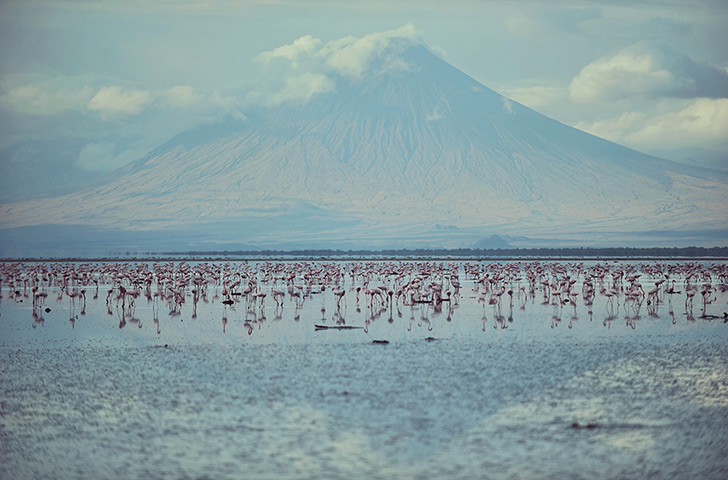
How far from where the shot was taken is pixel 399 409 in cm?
1295

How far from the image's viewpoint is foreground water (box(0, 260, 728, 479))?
35.0ft

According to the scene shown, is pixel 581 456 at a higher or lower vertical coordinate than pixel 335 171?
lower

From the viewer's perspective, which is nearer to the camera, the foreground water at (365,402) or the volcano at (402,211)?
the foreground water at (365,402)

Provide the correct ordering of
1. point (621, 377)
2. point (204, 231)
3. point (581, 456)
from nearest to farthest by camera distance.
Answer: point (581, 456) → point (621, 377) → point (204, 231)

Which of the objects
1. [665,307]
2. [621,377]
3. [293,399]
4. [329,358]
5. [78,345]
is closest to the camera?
[293,399]

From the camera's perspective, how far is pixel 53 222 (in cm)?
19762

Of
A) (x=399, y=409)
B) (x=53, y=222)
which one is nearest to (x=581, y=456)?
(x=399, y=409)

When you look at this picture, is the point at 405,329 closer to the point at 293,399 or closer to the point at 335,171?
the point at 293,399

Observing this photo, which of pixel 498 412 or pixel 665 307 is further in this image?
pixel 665 307

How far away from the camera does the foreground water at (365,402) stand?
420 inches

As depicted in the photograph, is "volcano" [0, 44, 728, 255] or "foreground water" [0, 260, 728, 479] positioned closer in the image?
"foreground water" [0, 260, 728, 479]

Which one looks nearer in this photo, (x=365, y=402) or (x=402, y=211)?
(x=365, y=402)

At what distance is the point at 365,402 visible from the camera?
13367 mm

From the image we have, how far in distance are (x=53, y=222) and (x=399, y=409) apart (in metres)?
196
